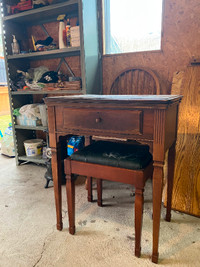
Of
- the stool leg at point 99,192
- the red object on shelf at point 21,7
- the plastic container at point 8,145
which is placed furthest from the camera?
the plastic container at point 8,145

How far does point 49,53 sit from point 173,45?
3.96ft

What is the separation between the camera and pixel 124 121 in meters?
1.09

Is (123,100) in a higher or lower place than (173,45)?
lower

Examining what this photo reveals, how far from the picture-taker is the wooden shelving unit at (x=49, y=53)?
1.99 metres

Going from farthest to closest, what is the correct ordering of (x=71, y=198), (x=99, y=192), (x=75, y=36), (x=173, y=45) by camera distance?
(x=75, y=36) < (x=173, y=45) < (x=99, y=192) < (x=71, y=198)

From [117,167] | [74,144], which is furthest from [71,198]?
[74,144]

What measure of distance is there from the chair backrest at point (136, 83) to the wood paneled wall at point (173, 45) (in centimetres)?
8

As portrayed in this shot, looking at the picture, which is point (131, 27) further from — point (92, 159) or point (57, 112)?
point (92, 159)

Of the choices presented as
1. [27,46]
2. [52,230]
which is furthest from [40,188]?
[27,46]

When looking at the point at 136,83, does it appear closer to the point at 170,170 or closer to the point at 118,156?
the point at 170,170

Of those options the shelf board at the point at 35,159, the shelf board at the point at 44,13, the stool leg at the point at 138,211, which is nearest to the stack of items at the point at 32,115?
the shelf board at the point at 35,159

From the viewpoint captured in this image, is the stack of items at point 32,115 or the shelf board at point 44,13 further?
the stack of items at point 32,115

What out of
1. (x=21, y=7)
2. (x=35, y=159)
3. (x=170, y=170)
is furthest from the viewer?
(x=35, y=159)

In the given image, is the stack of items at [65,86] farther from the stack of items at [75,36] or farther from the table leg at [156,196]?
the table leg at [156,196]
